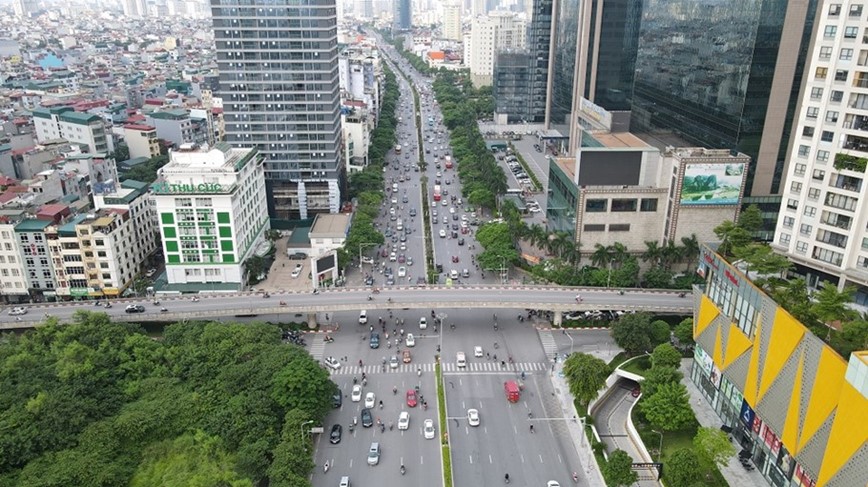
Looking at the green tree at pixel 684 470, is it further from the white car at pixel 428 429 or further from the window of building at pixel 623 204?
the window of building at pixel 623 204

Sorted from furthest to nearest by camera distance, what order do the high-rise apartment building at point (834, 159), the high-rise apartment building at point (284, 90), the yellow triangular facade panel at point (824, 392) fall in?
the high-rise apartment building at point (284, 90), the high-rise apartment building at point (834, 159), the yellow triangular facade panel at point (824, 392)

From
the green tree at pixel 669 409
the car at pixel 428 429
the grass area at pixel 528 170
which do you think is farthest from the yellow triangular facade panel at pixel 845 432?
the grass area at pixel 528 170

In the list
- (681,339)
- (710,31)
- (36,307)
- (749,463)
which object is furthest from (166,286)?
(710,31)

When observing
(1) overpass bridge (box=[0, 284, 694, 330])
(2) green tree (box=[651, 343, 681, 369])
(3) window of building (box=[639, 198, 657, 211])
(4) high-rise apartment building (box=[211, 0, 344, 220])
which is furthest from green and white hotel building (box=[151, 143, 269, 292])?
(3) window of building (box=[639, 198, 657, 211])

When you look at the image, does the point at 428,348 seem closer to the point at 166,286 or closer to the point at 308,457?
the point at 308,457

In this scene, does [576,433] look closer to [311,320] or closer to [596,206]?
[311,320]

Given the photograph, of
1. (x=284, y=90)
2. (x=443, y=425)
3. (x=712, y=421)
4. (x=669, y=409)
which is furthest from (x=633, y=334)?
(x=284, y=90)

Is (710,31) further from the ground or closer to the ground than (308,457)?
further from the ground
